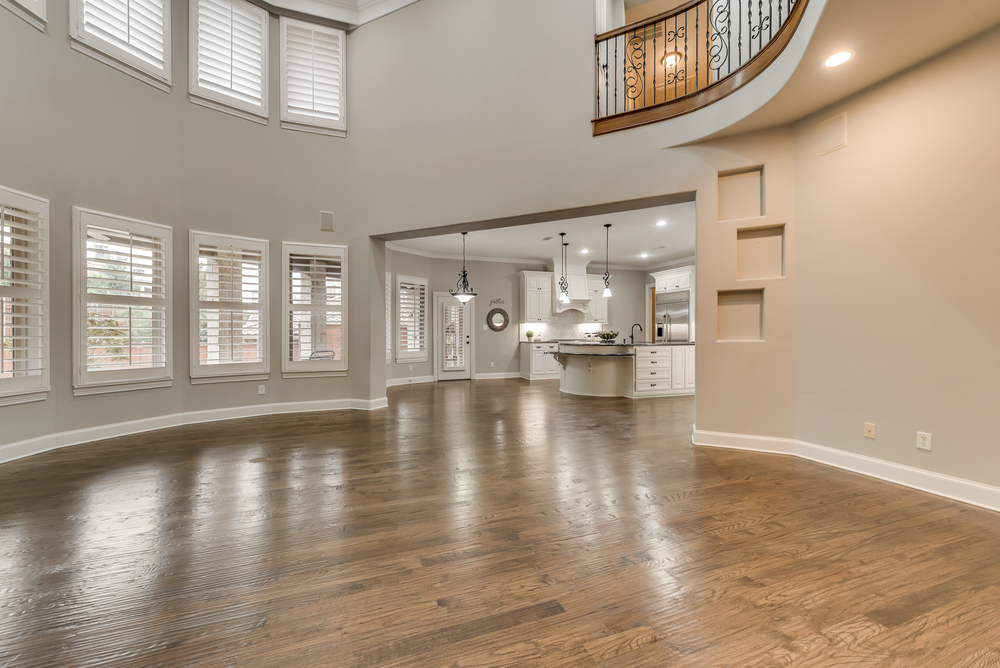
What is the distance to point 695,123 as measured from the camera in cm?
407

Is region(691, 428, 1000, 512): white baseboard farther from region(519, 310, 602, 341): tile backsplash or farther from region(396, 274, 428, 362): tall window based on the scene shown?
region(519, 310, 602, 341): tile backsplash

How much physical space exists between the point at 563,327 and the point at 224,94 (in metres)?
8.34

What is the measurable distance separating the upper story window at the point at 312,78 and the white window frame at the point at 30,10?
2.19 metres

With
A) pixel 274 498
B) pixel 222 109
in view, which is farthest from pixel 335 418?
pixel 222 109

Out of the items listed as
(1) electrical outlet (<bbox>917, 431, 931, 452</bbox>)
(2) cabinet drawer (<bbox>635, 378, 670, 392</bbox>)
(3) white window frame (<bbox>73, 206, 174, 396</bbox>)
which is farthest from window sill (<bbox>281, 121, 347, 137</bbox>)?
(1) electrical outlet (<bbox>917, 431, 931, 452</bbox>)

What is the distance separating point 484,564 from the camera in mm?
2023

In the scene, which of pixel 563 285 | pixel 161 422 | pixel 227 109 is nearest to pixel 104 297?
pixel 161 422

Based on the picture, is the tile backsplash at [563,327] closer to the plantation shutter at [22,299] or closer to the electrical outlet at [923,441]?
the electrical outlet at [923,441]

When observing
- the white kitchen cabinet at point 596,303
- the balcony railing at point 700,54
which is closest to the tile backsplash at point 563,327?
the white kitchen cabinet at point 596,303

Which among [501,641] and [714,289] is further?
[714,289]

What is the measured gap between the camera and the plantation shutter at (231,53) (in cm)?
511

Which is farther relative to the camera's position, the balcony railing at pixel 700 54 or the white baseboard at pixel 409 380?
the white baseboard at pixel 409 380

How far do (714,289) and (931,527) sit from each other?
90.3 inches

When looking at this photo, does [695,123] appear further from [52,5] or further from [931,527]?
[52,5]
